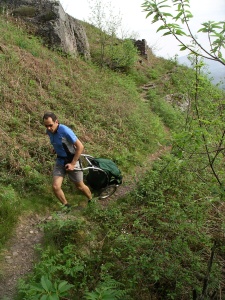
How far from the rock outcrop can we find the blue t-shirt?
374 inches

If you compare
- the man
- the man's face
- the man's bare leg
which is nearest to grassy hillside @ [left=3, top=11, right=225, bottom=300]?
the man's bare leg

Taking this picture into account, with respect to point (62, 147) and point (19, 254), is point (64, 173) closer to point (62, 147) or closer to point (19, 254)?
point (62, 147)

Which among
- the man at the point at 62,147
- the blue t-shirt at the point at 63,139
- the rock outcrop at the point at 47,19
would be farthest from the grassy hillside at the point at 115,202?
the blue t-shirt at the point at 63,139

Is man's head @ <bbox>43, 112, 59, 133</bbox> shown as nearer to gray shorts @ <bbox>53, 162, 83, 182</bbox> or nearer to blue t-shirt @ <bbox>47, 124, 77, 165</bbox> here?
blue t-shirt @ <bbox>47, 124, 77, 165</bbox>

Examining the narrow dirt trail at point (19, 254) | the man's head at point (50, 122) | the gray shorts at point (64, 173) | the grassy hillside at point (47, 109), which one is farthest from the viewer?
the grassy hillside at point (47, 109)

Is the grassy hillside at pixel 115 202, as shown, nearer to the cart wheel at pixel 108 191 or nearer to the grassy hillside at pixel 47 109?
the grassy hillside at pixel 47 109

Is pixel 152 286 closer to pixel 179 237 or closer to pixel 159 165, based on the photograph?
pixel 179 237

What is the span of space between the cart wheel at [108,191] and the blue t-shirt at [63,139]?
5.88 ft

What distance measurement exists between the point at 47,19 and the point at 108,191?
35.3ft

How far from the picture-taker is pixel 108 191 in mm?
7176

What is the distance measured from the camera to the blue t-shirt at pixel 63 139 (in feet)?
17.7

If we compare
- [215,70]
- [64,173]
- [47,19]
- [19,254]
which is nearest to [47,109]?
[64,173]

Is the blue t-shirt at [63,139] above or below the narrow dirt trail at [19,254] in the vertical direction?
above

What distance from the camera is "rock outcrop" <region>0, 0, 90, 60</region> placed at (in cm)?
1384
